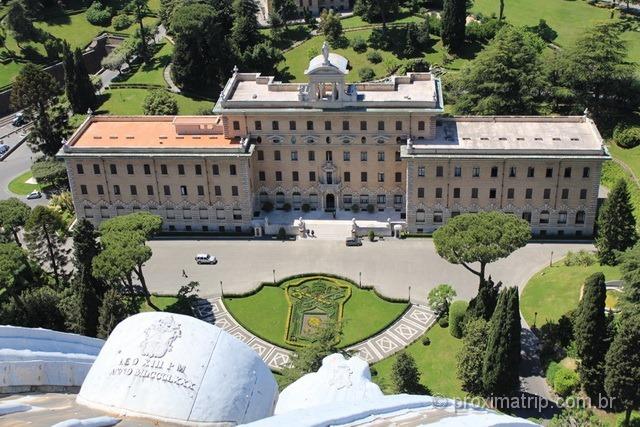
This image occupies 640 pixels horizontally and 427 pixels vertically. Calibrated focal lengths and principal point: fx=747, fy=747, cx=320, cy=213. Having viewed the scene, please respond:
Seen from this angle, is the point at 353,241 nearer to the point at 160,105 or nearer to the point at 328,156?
the point at 328,156

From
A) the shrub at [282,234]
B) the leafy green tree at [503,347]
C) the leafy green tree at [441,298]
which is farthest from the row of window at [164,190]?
the leafy green tree at [503,347]

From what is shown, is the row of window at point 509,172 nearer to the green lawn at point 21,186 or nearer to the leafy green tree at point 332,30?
the leafy green tree at point 332,30

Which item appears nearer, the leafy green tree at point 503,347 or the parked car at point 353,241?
the leafy green tree at point 503,347

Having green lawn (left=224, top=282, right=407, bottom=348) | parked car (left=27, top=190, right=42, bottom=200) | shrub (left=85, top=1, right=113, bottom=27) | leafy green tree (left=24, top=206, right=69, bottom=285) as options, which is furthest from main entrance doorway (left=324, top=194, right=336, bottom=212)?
shrub (left=85, top=1, right=113, bottom=27)

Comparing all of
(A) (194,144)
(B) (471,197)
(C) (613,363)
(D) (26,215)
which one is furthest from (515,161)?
(D) (26,215)

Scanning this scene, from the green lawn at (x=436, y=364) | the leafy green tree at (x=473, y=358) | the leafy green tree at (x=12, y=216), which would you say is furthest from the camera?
the leafy green tree at (x=12, y=216)

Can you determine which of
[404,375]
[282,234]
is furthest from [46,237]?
[404,375]
